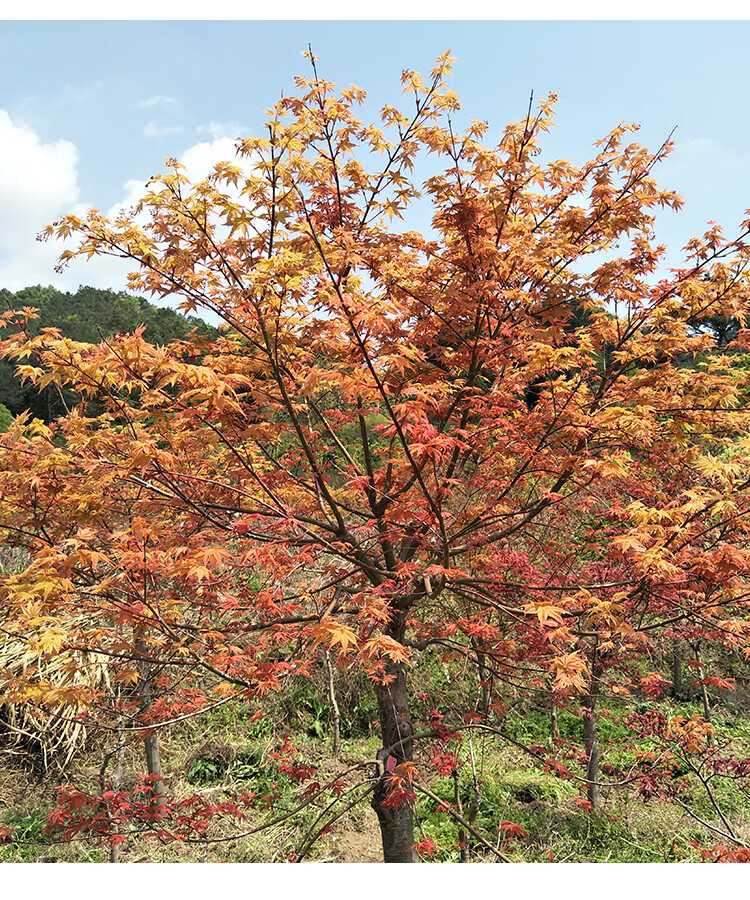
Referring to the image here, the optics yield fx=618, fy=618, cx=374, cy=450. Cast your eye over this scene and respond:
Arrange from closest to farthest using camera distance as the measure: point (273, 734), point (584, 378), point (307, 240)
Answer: point (307, 240), point (584, 378), point (273, 734)

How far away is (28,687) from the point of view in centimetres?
278

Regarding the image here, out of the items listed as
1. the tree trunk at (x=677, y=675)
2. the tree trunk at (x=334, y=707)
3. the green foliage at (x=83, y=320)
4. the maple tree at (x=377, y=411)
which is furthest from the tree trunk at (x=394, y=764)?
the green foliage at (x=83, y=320)

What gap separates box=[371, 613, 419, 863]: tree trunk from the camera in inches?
138

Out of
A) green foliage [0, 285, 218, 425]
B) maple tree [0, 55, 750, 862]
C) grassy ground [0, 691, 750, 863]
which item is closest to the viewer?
maple tree [0, 55, 750, 862]

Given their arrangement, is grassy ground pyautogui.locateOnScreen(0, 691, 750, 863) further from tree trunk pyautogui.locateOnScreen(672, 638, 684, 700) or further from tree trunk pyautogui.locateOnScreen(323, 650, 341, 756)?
tree trunk pyautogui.locateOnScreen(672, 638, 684, 700)

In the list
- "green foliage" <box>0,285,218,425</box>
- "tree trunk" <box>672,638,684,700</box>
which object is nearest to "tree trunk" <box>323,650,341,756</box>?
"tree trunk" <box>672,638,684,700</box>

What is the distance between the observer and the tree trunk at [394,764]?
3512mm

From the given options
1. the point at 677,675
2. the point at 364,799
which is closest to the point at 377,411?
the point at 364,799

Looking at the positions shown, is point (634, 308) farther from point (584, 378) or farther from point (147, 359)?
point (147, 359)

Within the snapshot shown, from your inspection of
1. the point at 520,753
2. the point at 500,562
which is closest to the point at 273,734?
the point at 520,753

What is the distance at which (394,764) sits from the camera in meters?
3.42

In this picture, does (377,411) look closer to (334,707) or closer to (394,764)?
(394,764)

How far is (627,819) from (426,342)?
511 cm

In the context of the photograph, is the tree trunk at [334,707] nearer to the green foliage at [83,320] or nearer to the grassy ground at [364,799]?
the grassy ground at [364,799]
